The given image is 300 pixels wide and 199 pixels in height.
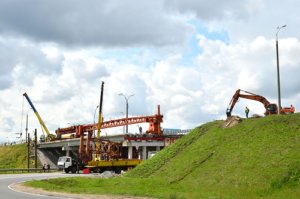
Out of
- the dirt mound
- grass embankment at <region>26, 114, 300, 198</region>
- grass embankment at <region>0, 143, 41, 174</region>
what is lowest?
grass embankment at <region>0, 143, 41, 174</region>

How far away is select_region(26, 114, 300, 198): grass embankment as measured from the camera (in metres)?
19.8

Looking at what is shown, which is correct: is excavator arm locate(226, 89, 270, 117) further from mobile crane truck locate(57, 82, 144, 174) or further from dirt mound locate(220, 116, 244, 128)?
mobile crane truck locate(57, 82, 144, 174)

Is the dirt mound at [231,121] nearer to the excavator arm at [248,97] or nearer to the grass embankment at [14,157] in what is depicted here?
the excavator arm at [248,97]

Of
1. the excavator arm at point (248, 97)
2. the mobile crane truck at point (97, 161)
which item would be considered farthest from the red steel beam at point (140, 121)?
the excavator arm at point (248, 97)

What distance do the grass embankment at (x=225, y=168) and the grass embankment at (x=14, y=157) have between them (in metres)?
54.0

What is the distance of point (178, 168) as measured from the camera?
92.4 ft

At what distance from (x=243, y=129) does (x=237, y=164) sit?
6.70 meters

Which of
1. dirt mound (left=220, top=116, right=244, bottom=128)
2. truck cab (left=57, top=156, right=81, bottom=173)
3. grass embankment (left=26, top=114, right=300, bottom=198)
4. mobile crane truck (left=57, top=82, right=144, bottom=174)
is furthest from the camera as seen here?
truck cab (left=57, top=156, right=81, bottom=173)

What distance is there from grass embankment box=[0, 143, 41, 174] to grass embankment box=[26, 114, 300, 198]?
5402 cm

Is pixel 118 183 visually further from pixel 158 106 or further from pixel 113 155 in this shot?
pixel 158 106

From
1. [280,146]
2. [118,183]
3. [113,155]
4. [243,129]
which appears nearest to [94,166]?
[113,155]

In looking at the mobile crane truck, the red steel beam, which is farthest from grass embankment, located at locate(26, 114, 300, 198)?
the red steel beam

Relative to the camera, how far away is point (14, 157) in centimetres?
8256

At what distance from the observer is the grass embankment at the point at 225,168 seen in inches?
778
